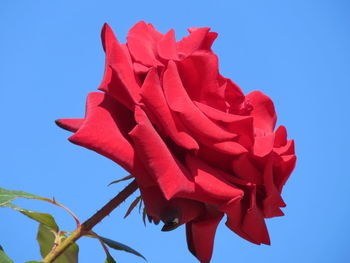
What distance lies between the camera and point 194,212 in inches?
24.8

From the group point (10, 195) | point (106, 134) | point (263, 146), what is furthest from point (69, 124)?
point (263, 146)

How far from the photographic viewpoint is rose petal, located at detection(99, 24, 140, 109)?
567mm

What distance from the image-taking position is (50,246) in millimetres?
666

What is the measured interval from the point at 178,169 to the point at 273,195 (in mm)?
178

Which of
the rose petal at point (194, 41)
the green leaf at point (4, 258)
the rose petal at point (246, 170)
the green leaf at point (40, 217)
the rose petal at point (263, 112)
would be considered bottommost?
the green leaf at point (4, 258)

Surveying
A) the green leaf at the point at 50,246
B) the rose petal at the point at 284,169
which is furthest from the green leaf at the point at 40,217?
the rose petal at the point at 284,169

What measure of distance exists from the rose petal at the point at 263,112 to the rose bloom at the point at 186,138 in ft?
0.16

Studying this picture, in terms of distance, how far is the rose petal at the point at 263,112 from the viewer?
2.48 ft

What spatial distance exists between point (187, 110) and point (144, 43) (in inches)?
6.1

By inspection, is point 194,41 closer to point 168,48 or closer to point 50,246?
point 168,48

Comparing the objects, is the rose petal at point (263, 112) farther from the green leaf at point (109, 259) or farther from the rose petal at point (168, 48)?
the green leaf at point (109, 259)

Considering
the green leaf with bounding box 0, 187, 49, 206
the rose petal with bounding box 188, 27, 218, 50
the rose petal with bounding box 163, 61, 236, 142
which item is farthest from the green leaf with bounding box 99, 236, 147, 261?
the rose petal with bounding box 188, 27, 218, 50

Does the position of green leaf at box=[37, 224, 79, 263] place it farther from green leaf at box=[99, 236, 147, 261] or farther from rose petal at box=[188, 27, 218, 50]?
rose petal at box=[188, 27, 218, 50]

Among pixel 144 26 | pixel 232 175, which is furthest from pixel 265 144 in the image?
pixel 144 26
